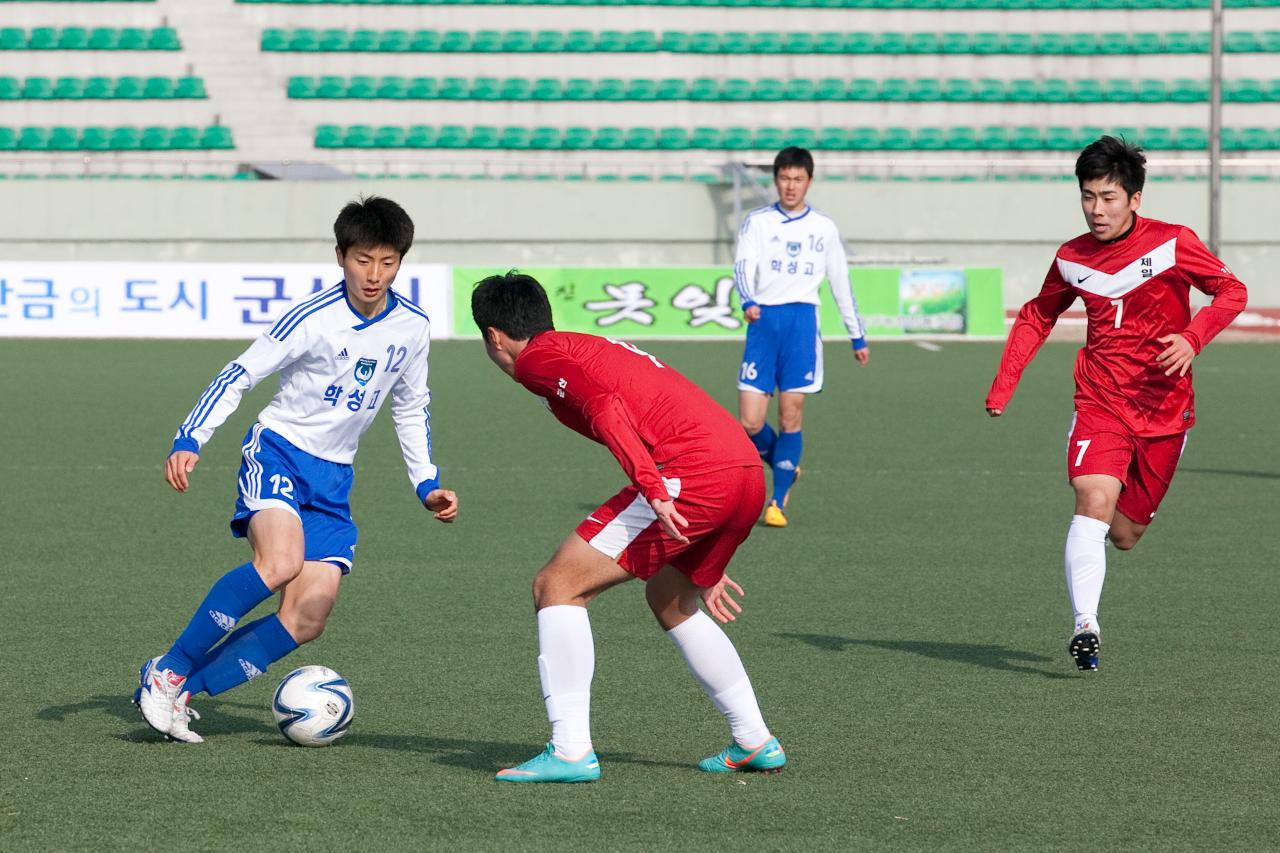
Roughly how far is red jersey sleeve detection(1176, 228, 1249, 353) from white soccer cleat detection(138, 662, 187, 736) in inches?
138

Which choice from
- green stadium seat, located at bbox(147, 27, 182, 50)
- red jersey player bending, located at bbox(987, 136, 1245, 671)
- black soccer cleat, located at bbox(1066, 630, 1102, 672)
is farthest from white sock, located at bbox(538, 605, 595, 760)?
green stadium seat, located at bbox(147, 27, 182, 50)

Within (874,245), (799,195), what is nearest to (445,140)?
(874,245)

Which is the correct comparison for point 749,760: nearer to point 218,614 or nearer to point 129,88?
point 218,614

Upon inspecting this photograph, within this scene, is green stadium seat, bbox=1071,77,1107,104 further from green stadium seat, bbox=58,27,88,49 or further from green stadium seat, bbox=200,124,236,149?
green stadium seat, bbox=58,27,88,49

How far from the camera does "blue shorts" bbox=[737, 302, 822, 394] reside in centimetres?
965

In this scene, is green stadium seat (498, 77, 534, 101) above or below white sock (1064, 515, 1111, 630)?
above

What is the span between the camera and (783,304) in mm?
9766

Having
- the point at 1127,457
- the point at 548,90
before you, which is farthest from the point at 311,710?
the point at 548,90

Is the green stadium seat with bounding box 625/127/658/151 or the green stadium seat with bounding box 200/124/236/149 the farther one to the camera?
the green stadium seat with bounding box 625/127/658/151

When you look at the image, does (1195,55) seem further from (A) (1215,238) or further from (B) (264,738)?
(B) (264,738)

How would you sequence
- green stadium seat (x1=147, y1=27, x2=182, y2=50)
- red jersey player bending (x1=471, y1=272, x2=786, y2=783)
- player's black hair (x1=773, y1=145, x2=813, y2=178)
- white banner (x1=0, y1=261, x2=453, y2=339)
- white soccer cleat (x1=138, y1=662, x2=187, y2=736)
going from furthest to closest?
green stadium seat (x1=147, y1=27, x2=182, y2=50)
white banner (x1=0, y1=261, x2=453, y2=339)
player's black hair (x1=773, y1=145, x2=813, y2=178)
white soccer cleat (x1=138, y1=662, x2=187, y2=736)
red jersey player bending (x1=471, y1=272, x2=786, y2=783)

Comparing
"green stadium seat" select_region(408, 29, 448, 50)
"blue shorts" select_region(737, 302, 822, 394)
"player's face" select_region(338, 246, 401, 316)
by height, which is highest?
"green stadium seat" select_region(408, 29, 448, 50)

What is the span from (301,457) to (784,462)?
4.88m

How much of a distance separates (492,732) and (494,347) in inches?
48.6
